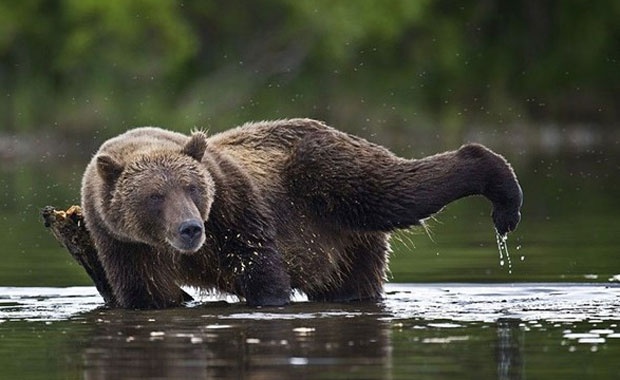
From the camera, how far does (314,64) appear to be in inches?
1652

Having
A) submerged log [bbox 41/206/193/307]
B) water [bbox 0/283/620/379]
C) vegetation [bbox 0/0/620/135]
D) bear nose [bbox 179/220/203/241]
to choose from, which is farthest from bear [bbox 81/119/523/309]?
vegetation [bbox 0/0/620/135]

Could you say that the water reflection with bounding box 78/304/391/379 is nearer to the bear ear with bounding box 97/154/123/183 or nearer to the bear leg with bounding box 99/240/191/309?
the bear leg with bounding box 99/240/191/309

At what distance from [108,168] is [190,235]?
783 millimetres

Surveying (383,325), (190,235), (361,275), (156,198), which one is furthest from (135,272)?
(383,325)

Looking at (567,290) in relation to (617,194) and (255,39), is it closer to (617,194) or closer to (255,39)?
(617,194)

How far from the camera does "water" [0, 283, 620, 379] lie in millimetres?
8188

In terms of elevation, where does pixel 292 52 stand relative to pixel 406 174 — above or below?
above

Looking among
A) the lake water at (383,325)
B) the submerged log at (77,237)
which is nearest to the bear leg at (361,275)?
the lake water at (383,325)

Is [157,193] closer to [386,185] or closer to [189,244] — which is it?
[189,244]

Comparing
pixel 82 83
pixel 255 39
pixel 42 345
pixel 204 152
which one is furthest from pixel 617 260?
pixel 255 39

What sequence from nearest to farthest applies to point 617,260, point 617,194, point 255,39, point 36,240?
1. point 617,260
2. point 36,240
3. point 617,194
4. point 255,39

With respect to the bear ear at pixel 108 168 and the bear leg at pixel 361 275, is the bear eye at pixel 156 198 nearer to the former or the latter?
the bear ear at pixel 108 168

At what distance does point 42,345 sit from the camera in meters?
9.30

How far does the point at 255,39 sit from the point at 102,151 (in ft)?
110
